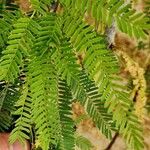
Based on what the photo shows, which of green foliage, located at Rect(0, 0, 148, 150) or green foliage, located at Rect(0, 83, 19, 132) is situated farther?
green foliage, located at Rect(0, 83, 19, 132)

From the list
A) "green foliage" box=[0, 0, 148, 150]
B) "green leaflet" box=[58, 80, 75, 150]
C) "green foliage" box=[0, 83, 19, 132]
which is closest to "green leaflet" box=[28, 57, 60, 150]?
"green foliage" box=[0, 0, 148, 150]

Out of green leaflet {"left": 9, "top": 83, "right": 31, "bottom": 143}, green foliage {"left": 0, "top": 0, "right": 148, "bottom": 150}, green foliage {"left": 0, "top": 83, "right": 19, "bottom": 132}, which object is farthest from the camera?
green foliage {"left": 0, "top": 83, "right": 19, "bottom": 132}

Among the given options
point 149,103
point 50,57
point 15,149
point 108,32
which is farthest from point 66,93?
point 149,103

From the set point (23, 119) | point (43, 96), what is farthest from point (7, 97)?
point (43, 96)

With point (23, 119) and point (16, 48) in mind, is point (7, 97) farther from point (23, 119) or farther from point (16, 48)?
point (16, 48)

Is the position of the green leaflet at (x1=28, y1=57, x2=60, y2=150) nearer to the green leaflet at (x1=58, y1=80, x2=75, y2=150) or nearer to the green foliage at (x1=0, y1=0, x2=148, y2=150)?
the green foliage at (x1=0, y1=0, x2=148, y2=150)

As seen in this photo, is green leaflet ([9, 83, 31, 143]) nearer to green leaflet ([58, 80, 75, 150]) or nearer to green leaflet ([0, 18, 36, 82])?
green leaflet ([58, 80, 75, 150])

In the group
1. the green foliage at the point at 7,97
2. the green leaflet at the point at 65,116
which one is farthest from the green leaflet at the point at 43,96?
the green foliage at the point at 7,97

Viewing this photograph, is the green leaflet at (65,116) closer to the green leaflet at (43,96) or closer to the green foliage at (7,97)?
the green leaflet at (43,96)

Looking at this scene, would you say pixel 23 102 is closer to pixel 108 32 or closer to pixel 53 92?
pixel 53 92

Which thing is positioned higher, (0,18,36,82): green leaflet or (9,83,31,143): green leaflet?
(0,18,36,82): green leaflet

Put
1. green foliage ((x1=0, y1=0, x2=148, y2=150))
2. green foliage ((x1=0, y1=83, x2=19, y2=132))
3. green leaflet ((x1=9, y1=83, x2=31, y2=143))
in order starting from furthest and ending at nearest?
green foliage ((x1=0, y1=83, x2=19, y2=132)), green leaflet ((x1=9, y1=83, x2=31, y2=143)), green foliage ((x1=0, y1=0, x2=148, y2=150))
